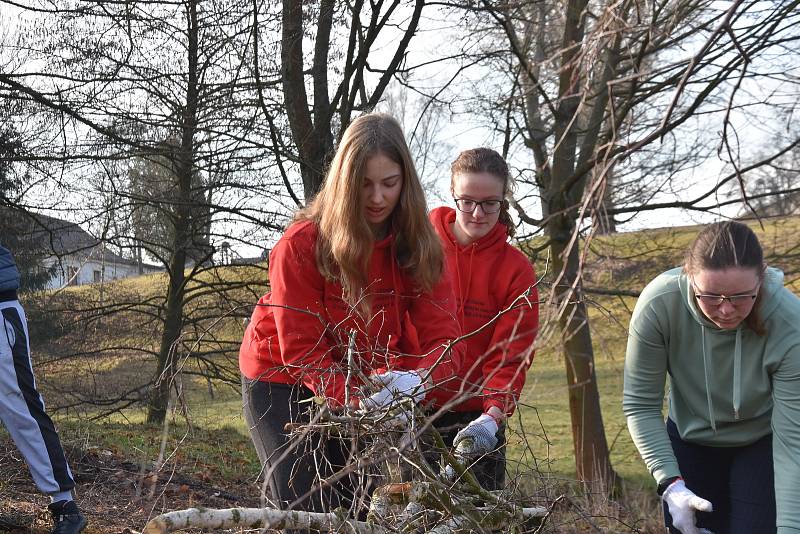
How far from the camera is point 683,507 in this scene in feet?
10.3

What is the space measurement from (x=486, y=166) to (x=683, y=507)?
5.12 feet

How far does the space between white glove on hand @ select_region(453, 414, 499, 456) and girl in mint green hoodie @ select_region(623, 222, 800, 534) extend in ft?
2.04

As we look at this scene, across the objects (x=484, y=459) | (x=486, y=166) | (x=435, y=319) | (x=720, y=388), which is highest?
(x=486, y=166)

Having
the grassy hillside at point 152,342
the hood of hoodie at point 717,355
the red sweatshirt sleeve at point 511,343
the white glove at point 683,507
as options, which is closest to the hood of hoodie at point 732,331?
the hood of hoodie at point 717,355

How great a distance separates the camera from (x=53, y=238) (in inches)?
361

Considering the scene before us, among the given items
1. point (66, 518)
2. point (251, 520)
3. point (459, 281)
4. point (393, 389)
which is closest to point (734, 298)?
point (459, 281)

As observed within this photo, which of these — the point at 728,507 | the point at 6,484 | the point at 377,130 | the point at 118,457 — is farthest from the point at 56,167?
the point at 728,507

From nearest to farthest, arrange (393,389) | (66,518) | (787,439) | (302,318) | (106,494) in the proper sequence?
(393,389), (302,318), (787,439), (66,518), (106,494)

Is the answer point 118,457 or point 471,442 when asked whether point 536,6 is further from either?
point 471,442

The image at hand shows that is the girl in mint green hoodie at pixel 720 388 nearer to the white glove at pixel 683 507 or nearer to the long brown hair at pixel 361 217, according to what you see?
the white glove at pixel 683 507

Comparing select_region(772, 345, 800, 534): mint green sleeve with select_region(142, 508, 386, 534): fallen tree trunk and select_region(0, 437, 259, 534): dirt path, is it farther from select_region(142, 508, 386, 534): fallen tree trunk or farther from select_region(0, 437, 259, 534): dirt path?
select_region(0, 437, 259, 534): dirt path

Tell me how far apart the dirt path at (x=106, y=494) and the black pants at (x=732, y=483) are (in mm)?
2417

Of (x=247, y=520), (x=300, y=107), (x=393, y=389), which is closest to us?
(x=247, y=520)

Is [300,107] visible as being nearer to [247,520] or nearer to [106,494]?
[106,494]
